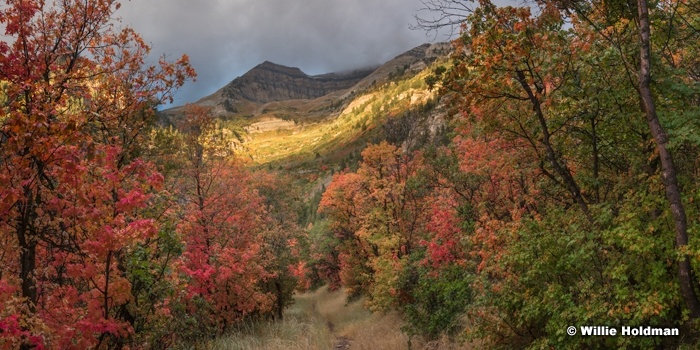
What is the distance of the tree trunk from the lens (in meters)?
5.65

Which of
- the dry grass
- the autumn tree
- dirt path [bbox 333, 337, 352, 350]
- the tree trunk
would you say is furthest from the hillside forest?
dirt path [bbox 333, 337, 352, 350]

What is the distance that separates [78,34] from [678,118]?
10.0 m

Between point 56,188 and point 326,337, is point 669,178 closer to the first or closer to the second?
point 56,188

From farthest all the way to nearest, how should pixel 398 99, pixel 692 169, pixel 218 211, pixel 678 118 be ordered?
pixel 398 99 → pixel 218 211 → pixel 692 169 → pixel 678 118

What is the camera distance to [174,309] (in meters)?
12.3

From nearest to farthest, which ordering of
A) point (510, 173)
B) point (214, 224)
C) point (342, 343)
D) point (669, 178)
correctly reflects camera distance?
point (669, 178), point (510, 173), point (214, 224), point (342, 343)

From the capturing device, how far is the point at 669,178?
18.9ft

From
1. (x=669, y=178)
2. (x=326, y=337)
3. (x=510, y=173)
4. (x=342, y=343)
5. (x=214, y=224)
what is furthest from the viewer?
(x=342, y=343)

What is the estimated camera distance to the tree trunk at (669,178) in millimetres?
5648

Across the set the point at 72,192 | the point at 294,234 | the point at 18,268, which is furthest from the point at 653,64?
the point at 294,234

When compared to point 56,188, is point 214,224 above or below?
below

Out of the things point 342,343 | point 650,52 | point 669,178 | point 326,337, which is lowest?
point 342,343

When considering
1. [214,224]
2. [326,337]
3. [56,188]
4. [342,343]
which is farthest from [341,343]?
[56,188]

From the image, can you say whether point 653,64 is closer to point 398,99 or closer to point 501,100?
point 501,100
